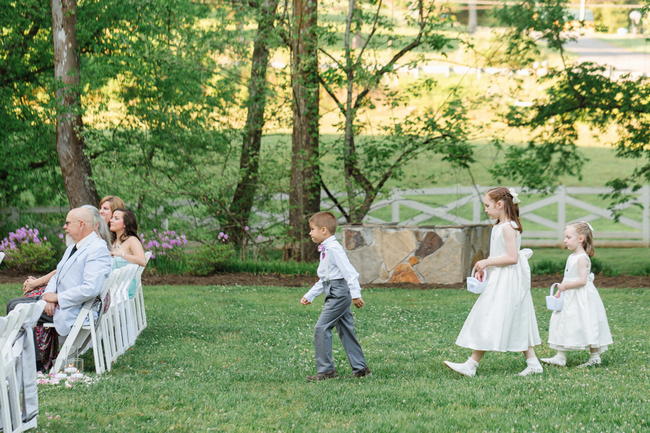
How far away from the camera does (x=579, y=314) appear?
8266 millimetres

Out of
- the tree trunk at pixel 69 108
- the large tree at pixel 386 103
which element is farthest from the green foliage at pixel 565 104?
the tree trunk at pixel 69 108

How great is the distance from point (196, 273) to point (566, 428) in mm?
11025

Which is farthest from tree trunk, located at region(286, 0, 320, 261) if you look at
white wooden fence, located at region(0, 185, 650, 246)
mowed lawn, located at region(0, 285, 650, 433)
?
mowed lawn, located at region(0, 285, 650, 433)

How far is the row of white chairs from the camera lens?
782cm

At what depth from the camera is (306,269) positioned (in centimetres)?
1623

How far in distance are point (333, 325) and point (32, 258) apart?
9.83 m

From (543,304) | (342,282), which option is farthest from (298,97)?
(342,282)

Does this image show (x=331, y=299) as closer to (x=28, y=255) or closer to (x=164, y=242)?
(x=164, y=242)

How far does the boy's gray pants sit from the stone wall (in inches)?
296

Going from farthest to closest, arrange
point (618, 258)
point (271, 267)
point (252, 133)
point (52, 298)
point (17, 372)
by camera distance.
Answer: point (618, 258) < point (252, 133) < point (271, 267) < point (52, 298) < point (17, 372)

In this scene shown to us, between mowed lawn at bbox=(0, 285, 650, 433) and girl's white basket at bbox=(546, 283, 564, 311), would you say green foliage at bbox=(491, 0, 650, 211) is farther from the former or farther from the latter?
girl's white basket at bbox=(546, 283, 564, 311)

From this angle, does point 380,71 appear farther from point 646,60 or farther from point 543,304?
point 646,60

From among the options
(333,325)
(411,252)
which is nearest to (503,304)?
(333,325)

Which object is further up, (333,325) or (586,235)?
(586,235)
